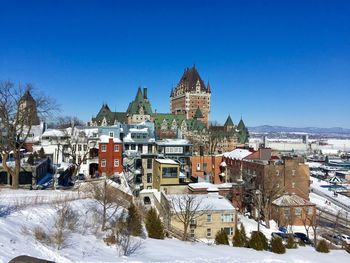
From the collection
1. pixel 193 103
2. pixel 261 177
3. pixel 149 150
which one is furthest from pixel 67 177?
pixel 193 103

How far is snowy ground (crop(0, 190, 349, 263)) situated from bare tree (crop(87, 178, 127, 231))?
3.16 feet

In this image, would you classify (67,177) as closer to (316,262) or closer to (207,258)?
(207,258)

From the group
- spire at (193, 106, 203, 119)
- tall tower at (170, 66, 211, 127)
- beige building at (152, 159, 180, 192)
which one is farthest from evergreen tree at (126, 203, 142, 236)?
tall tower at (170, 66, 211, 127)

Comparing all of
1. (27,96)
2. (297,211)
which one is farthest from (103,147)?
(297,211)

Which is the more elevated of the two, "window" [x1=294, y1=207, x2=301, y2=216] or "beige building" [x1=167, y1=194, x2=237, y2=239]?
"beige building" [x1=167, y1=194, x2=237, y2=239]

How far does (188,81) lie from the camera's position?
172 meters

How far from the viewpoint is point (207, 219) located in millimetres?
34500

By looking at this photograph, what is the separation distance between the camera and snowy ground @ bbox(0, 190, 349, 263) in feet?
58.9

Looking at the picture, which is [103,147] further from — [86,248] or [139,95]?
[139,95]

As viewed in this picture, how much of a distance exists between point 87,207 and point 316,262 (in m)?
18.0

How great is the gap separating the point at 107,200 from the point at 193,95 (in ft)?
464

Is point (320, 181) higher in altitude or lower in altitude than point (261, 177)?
lower

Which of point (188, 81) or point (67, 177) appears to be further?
point (188, 81)

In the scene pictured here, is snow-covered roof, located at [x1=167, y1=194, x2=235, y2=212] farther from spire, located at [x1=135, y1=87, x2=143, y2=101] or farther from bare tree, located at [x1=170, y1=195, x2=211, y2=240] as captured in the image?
spire, located at [x1=135, y1=87, x2=143, y2=101]
